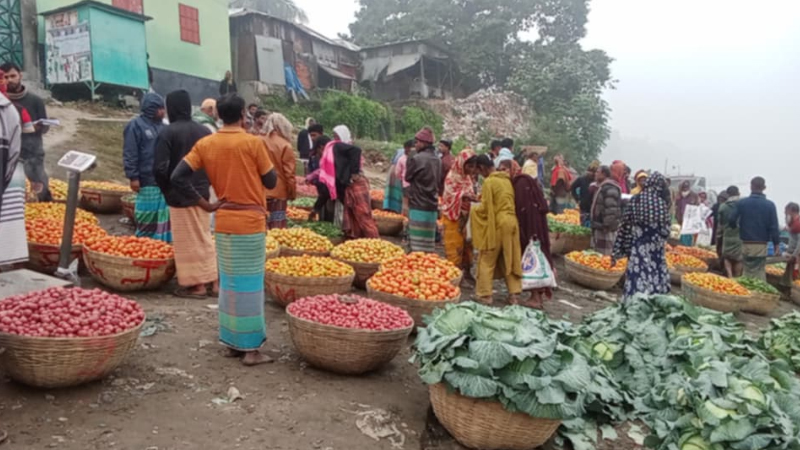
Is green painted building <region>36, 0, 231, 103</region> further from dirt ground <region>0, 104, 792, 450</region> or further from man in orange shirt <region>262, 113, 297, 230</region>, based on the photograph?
dirt ground <region>0, 104, 792, 450</region>

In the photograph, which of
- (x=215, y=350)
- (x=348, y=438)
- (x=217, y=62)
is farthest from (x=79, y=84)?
(x=348, y=438)

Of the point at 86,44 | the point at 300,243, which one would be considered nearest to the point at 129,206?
the point at 300,243

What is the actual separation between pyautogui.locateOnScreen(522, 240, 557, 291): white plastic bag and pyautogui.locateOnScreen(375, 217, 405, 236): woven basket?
349 cm

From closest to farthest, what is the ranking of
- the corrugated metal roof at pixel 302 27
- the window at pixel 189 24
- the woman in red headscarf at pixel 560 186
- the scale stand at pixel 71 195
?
the scale stand at pixel 71 195
the woman in red headscarf at pixel 560 186
the window at pixel 189 24
the corrugated metal roof at pixel 302 27

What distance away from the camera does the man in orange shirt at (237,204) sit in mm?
3939

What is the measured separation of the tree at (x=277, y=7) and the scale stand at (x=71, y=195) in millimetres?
34053

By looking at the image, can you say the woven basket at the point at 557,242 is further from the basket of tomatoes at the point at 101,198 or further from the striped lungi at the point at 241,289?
the basket of tomatoes at the point at 101,198

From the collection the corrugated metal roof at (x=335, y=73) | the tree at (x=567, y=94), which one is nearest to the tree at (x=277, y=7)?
the corrugated metal roof at (x=335, y=73)

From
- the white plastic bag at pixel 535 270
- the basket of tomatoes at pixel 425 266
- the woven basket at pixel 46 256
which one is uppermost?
the woven basket at pixel 46 256

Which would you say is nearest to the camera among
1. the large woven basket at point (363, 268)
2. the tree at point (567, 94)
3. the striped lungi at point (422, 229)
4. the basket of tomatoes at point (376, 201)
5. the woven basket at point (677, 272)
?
the large woven basket at point (363, 268)

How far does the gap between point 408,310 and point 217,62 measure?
19.6 metres

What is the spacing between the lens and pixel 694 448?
357 centimetres

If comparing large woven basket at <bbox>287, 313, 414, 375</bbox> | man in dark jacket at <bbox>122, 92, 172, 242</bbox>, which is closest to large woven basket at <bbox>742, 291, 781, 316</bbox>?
large woven basket at <bbox>287, 313, 414, 375</bbox>

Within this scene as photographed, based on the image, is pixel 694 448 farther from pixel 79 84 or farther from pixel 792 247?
pixel 79 84
